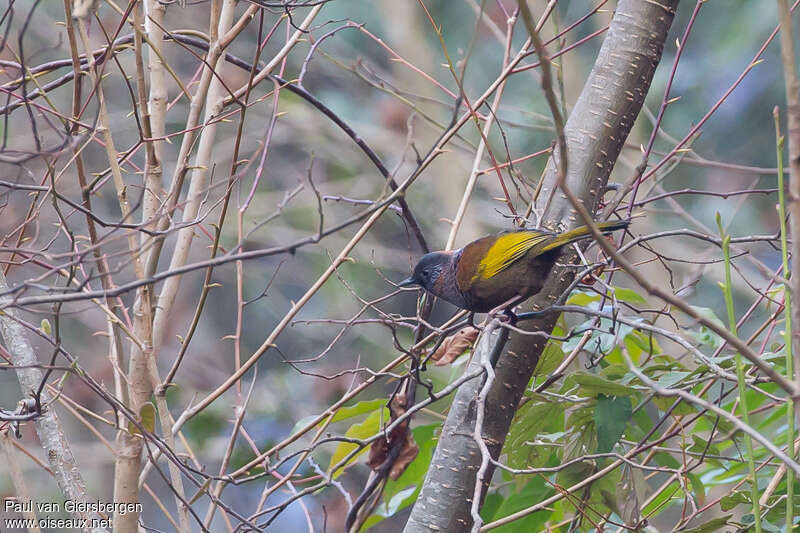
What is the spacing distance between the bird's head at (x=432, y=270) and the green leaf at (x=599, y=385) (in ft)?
2.98

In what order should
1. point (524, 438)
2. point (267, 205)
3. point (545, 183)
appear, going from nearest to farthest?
point (524, 438)
point (545, 183)
point (267, 205)

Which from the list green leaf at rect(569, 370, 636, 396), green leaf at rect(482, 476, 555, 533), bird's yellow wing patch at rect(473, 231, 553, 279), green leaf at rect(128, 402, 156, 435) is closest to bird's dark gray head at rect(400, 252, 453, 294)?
bird's yellow wing patch at rect(473, 231, 553, 279)

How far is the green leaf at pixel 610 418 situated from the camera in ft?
5.40

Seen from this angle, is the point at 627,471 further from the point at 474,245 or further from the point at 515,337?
the point at 474,245

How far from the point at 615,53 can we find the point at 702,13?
7.96m

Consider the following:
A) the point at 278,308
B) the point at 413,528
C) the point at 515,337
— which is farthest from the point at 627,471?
the point at 278,308

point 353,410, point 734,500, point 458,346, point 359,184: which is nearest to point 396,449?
point 353,410

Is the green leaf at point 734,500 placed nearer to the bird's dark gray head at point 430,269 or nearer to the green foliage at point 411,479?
the green foliage at point 411,479

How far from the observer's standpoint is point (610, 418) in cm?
A: 167

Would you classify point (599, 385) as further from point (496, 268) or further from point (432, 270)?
point (432, 270)

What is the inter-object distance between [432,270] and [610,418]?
1.08 m

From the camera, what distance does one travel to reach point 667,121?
28.4 feet

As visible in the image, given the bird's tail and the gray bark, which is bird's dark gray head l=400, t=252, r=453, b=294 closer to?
the bird's tail

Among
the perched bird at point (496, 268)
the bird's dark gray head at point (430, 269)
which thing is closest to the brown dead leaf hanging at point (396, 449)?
the perched bird at point (496, 268)
